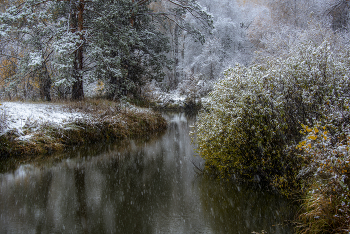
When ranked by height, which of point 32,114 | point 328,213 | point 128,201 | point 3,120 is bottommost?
point 128,201

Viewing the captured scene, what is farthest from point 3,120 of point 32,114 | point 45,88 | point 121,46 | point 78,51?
point 121,46

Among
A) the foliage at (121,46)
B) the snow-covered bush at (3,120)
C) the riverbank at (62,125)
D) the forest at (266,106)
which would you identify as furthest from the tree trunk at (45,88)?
the snow-covered bush at (3,120)

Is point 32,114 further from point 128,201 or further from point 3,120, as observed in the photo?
point 128,201

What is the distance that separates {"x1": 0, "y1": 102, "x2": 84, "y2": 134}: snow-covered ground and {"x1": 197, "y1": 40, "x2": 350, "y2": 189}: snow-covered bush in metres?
7.49

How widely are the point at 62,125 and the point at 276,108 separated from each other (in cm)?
883

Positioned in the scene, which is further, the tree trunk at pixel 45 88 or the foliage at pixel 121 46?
the tree trunk at pixel 45 88

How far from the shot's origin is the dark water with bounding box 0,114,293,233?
15.4 ft

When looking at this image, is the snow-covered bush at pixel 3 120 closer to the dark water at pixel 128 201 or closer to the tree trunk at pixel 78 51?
the dark water at pixel 128 201

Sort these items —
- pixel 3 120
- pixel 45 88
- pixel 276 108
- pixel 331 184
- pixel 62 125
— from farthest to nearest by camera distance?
pixel 45 88 → pixel 62 125 → pixel 3 120 → pixel 276 108 → pixel 331 184

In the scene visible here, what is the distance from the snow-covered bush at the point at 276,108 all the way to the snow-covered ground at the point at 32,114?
7495mm

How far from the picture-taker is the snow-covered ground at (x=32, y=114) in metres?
9.41

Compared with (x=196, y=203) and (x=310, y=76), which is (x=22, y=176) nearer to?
(x=196, y=203)

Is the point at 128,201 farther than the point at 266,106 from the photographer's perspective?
Yes

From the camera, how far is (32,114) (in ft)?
33.8
